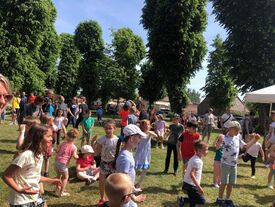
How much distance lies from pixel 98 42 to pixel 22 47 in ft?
77.3

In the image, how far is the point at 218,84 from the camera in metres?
55.8

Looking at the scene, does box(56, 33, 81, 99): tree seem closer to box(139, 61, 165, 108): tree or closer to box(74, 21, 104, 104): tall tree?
box(74, 21, 104, 104): tall tree

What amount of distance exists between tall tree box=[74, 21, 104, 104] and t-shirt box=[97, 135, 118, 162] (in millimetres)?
45809

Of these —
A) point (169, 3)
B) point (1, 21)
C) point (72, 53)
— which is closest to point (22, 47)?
point (1, 21)

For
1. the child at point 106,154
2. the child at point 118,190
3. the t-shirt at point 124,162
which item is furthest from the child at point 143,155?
the child at point 118,190

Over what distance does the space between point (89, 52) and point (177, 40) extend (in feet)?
73.7

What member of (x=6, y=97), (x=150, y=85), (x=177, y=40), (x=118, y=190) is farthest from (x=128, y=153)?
(x=150, y=85)

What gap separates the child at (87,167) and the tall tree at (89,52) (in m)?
43.8

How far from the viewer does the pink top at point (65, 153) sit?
311 inches

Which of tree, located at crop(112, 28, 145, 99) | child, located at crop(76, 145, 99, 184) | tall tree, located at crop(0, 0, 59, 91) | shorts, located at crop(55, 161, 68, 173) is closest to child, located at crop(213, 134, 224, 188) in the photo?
child, located at crop(76, 145, 99, 184)

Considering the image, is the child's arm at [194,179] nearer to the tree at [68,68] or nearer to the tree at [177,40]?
the tree at [177,40]

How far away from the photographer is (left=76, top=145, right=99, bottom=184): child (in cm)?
909

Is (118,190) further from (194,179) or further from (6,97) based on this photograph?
(194,179)

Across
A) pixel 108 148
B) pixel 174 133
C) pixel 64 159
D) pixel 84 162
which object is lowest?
pixel 84 162
